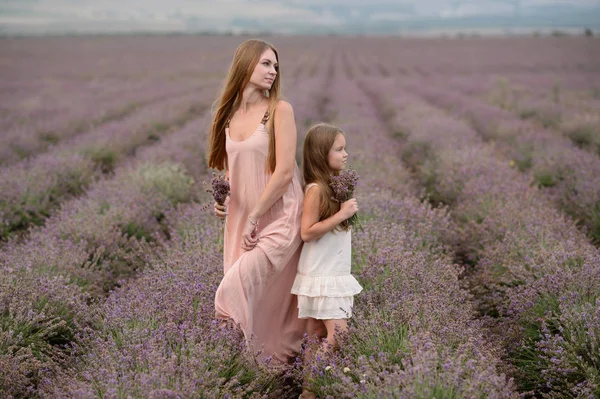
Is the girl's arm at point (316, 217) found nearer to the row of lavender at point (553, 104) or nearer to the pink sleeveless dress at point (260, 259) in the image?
the pink sleeveless dress at point (260, 259)

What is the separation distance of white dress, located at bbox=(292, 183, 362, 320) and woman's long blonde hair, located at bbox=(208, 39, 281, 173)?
0.36 m

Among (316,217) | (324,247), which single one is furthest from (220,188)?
(324,247)

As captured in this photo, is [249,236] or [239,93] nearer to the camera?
[249,236]

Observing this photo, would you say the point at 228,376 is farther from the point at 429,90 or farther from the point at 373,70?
the point at 373,70

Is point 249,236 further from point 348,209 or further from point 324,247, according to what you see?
point 348,209

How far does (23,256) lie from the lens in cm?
435

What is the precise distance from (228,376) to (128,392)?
0.51 metres

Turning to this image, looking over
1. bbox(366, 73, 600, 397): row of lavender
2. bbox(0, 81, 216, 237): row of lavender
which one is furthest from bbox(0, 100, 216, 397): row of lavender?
bbox(366, 73, 600, 397): row of lavender

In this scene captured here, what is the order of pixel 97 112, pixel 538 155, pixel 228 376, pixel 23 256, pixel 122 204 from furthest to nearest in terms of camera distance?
1. pixel 97 112
2. pixel 538 155
3. pixel 122 204
4. pixel 23 256
5. pixel 228 376

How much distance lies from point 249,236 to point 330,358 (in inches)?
26.8

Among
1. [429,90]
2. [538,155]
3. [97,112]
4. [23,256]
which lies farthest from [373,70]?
[23,256]

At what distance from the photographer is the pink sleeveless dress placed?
3.00 metres

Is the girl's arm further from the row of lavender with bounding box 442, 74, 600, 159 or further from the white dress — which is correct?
the row of lavender with bounding box 442, 74, 600, 159

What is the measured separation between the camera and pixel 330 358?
291cm
